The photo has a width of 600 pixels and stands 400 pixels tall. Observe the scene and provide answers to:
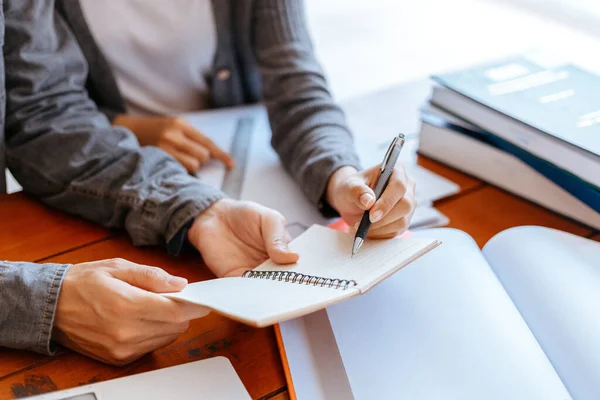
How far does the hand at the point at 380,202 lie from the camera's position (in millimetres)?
624

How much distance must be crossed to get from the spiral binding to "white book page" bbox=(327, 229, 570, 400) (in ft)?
0.20

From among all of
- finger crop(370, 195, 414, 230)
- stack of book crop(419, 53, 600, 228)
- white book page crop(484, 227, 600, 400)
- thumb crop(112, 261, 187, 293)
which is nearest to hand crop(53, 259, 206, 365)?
thumb crop(112, 261, 187, 293)

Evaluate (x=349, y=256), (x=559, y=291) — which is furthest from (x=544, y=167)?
(x=349, y=256)

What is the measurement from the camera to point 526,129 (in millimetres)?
763

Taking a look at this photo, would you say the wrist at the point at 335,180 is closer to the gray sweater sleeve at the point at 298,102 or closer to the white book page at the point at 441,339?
the gray sweater sleeve at the point at 298,102

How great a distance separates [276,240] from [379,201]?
0.11m

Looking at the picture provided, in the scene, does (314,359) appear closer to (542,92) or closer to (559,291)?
(559,291)

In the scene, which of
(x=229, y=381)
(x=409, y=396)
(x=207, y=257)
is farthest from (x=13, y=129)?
(x=409, y=396)

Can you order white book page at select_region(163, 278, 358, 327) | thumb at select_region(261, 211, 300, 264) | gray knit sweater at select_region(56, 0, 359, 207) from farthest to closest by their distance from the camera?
gray knit sweater at select_region(56, 0, 359, 207)
thumb at select_region(261, 211, 300, 264)
white book page at select_region(163, 278, 358, 327)

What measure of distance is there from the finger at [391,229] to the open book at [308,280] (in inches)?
0.4

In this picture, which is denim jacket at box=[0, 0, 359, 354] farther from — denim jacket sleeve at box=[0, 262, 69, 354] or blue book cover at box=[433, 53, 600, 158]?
blue book cover at box=[433, 53, 600, 158]

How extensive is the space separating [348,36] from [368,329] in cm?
185

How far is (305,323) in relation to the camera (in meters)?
0.59

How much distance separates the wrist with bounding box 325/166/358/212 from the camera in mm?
740
